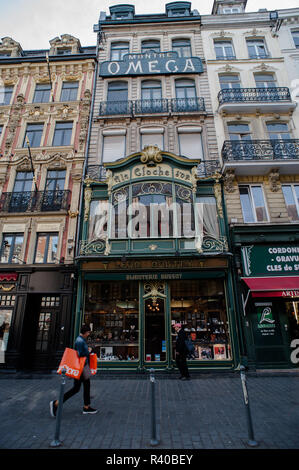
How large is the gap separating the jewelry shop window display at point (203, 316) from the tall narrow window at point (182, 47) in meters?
15.6

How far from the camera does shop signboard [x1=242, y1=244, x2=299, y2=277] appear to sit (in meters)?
10.4

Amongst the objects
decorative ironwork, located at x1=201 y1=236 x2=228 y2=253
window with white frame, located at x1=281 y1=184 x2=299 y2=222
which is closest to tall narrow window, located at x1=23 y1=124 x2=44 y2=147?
decorative ironwork, located at x1=201 y1=236 x2=228 y2=253

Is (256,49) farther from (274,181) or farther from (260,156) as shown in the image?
(274,181)

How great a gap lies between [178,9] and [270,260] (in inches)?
774

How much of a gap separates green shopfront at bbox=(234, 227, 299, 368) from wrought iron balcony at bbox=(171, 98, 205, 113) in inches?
340

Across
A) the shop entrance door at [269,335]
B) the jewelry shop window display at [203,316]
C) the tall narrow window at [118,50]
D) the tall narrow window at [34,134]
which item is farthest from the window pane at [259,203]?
the tall narrow window at [118,50]

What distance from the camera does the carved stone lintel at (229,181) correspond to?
12.1 m

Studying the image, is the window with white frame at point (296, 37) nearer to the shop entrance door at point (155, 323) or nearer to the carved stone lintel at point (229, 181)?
the carved stone lintel at point (229, 181)

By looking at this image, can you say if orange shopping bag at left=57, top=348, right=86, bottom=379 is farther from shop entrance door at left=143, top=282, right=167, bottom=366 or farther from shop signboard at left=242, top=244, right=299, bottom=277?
shop signboard at left=242, top=244, right=299, bottom=277

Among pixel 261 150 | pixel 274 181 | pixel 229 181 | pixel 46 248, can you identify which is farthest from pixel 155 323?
pixel 261 150

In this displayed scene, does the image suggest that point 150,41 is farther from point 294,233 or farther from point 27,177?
point 294,233

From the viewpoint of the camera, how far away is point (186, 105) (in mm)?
14391

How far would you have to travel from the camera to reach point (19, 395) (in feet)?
23.4

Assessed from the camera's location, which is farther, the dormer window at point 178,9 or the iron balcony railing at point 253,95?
the dormer window at point 178,9
